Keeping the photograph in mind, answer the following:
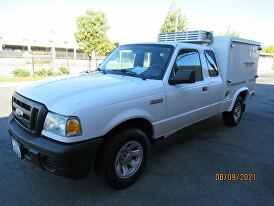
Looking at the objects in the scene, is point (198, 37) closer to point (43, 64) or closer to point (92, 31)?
point (92, 31)

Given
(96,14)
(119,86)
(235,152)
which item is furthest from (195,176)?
(96,14)

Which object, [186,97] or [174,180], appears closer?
[174,180]

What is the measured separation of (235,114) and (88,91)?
180 inches

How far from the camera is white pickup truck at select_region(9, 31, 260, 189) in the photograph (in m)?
2.87

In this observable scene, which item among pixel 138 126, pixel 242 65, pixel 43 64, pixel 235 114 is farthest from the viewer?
pixel 43 64

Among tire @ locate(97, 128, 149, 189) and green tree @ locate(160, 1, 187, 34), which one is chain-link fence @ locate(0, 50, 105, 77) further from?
tire @ locate(97, 128, 149, 189)

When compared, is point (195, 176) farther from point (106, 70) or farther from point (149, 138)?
point (106, 70)

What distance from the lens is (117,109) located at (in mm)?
3180

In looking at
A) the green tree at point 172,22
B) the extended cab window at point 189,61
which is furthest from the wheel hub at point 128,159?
the green tree at point 172,22

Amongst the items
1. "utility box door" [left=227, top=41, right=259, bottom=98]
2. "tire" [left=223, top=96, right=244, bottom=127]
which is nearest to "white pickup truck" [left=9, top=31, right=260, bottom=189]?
"utility box door" [left=227, top=41, right=259, bottom=98]

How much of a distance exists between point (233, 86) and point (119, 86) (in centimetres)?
346

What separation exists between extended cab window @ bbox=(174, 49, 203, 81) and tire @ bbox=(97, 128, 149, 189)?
137 centimetres

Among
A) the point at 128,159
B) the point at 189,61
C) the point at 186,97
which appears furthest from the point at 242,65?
the point at 128,159

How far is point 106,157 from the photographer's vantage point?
3.17 metres
